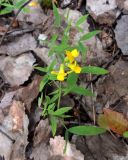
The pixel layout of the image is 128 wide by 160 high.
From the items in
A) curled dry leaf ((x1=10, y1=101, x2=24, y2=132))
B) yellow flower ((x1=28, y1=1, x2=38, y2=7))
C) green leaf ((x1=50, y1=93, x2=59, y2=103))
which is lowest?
curled dry leaf ((x1=10, y1=101, x2=24, y2=132))

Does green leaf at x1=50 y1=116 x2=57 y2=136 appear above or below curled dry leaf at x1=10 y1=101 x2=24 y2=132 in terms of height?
above

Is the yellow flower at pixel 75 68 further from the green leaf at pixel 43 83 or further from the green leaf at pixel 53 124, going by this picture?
the green leaf at pixel 53 124

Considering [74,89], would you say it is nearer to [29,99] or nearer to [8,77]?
[29,99]

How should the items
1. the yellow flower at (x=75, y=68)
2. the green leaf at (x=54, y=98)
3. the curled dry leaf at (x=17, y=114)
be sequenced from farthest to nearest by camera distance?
the curled dry leaf at (x=17, y=114)
the green leaf at (x=54, y=98)
the yellow flower at (x=75, y=68)

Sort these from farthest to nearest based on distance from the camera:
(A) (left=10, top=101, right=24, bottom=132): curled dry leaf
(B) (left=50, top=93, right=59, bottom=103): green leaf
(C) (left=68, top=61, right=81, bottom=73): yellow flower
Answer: (A) (left=10, top=101, right=24, bottom=132): curled dry leaf
(B) (left=50, top=93, right=59, bottom=103): green leaf
(C) (left=68, top=61, right=81, bottom=73): yellow flower

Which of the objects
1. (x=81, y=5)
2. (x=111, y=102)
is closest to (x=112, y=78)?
(x=111, y=102)

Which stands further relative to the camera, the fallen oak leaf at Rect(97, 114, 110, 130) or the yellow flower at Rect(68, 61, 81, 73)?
the fallen oak leaf at Rect(97, 114, 110, 130)

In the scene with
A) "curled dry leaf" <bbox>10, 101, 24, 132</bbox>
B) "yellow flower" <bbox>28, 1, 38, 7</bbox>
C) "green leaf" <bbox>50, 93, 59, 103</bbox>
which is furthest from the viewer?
"yellow flower" <bbox>28, 1, 38, 7</bbox>

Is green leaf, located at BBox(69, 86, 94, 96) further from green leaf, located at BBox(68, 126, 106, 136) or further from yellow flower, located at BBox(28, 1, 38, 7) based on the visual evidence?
yellow flower, located at BBox(28, 1, 38, 7)

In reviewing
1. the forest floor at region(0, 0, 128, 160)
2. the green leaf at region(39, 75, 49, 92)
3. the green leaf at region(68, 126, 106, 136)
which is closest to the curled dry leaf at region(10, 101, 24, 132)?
the forest floor at region(0, 0, 128, 160)

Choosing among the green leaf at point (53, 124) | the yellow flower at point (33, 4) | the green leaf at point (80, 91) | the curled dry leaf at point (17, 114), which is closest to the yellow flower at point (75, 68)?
the green leaf at point (80, 91)
